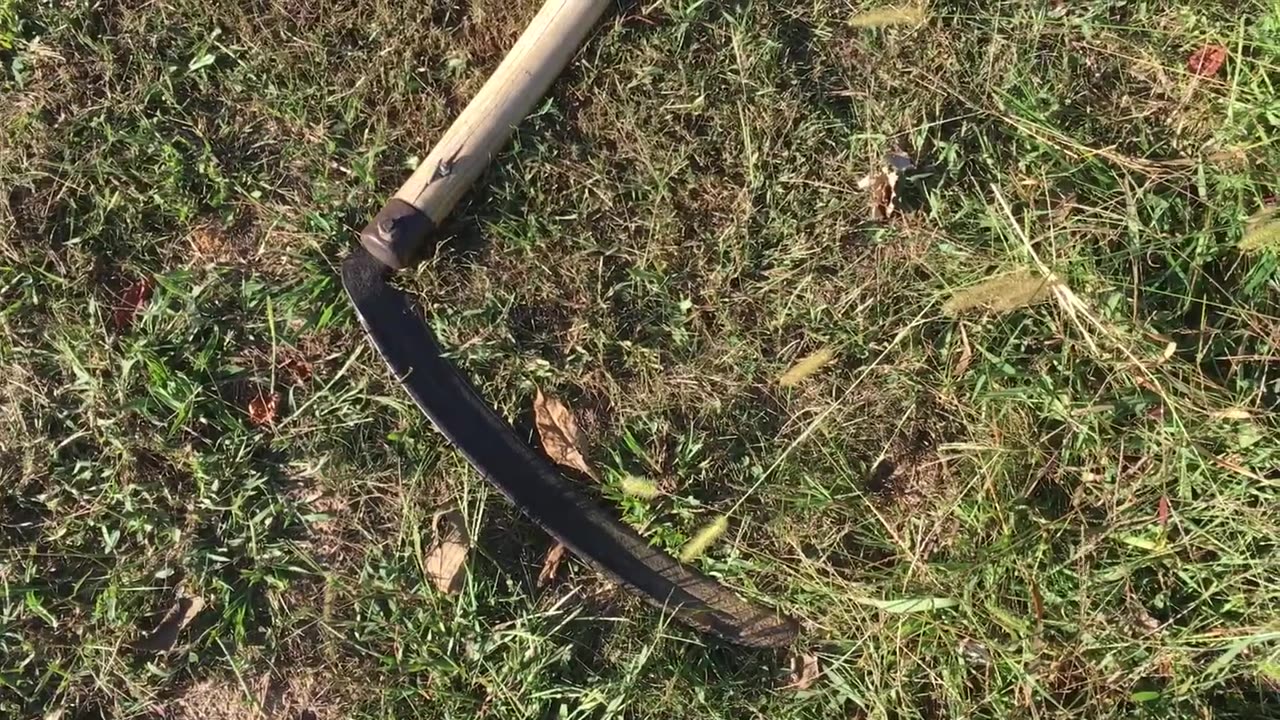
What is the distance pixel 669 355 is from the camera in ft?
8.07

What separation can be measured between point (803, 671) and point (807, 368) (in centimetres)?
76

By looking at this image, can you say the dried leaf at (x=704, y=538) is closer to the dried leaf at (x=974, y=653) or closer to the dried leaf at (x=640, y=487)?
the dried leaf at (x=640, y=487)

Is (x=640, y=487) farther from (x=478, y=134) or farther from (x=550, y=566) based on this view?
(x=478, y=134)

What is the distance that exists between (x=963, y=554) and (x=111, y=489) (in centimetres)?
215

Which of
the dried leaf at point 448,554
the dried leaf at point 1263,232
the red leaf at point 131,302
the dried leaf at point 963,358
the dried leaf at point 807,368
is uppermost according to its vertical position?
the red leaf at point 131,302

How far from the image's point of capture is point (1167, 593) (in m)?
2.28

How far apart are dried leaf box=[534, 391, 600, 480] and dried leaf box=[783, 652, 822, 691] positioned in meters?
0.68

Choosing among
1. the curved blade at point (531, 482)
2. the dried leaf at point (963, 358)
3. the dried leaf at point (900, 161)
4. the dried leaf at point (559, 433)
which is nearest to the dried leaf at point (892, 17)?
the dried leaf at point (900, 161)

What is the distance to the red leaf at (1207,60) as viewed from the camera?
2.46 metres

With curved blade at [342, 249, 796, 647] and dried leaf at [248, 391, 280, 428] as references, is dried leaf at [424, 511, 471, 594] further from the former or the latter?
dried leaf at [248, 391, 280, 428]

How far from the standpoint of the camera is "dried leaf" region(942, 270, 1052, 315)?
7.74 ft

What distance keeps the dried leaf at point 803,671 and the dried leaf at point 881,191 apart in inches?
45.1

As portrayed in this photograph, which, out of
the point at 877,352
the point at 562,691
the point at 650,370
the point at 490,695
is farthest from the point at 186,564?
the point at 877,352

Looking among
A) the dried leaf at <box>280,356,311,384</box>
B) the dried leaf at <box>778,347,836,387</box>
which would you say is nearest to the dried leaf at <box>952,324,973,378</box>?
the dried leaf at <box>778,347,836,387</box>
